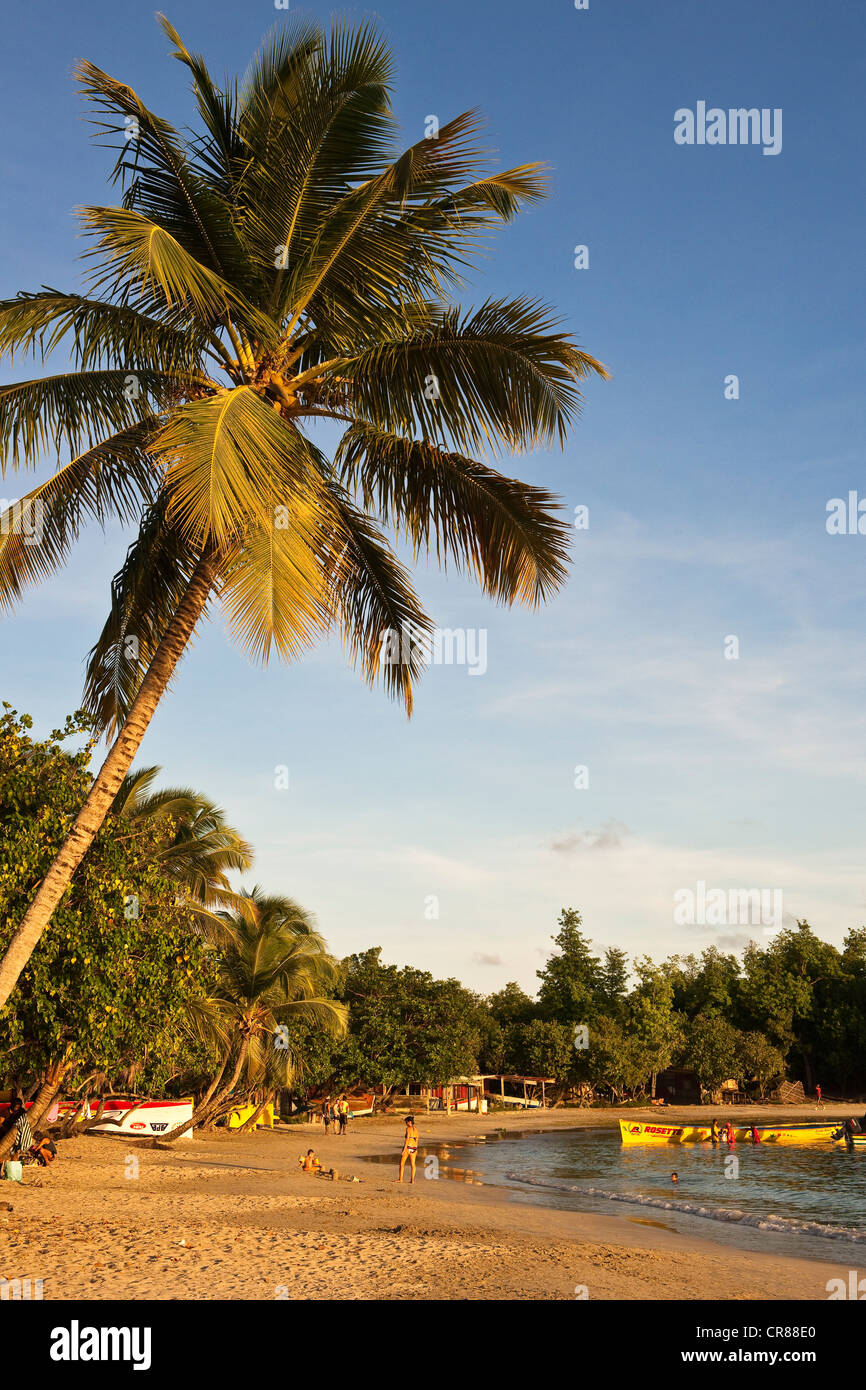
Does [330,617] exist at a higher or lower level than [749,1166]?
higher

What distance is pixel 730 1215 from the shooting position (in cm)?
2109

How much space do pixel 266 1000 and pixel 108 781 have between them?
28213mm

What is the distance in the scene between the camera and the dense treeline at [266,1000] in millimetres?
13852

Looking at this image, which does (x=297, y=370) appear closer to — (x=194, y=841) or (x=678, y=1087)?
(x=194, y=841)

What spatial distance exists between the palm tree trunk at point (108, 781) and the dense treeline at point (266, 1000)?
483cm

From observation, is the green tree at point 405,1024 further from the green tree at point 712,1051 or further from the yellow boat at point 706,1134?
the green tree at point 712,1051

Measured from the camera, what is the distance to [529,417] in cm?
904

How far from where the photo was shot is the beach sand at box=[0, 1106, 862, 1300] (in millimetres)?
8961

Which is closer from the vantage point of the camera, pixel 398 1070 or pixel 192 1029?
pixel 192 1029

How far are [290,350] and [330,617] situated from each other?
109 inches

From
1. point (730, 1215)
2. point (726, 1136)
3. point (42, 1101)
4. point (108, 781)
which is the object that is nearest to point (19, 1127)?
point (42, 1101)

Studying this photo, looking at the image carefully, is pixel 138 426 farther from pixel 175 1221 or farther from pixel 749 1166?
pixel 749 1166
